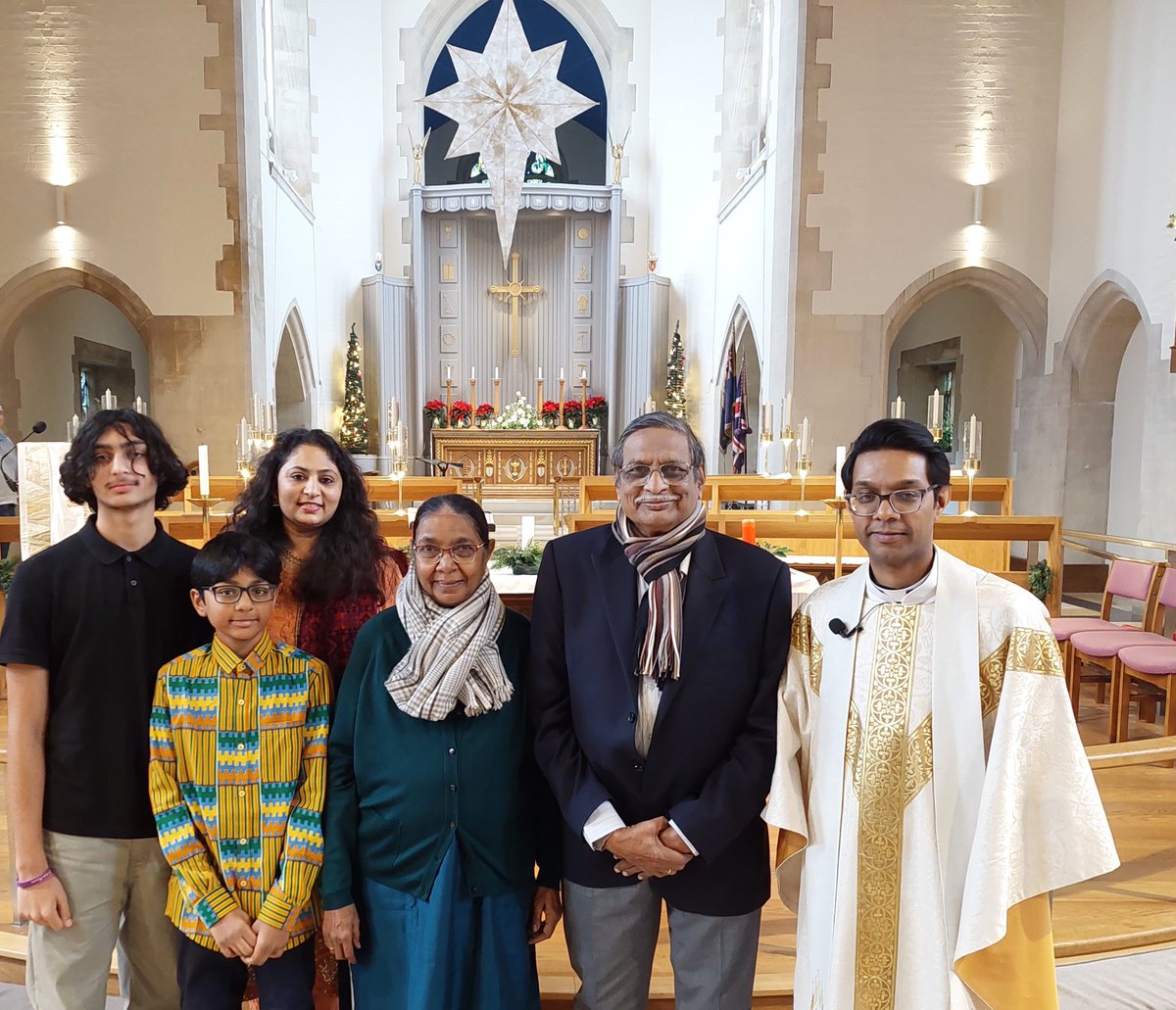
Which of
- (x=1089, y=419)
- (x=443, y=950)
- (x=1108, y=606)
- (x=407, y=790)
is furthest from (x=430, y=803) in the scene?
(x=1089, y=419)

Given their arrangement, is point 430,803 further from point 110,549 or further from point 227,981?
point 110,549

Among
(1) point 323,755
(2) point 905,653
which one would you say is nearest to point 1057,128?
(2) point 905,653

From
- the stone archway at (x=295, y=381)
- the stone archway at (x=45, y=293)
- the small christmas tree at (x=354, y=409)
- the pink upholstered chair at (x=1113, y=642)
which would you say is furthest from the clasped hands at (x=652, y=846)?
the small christmas tree at (x=354, y=409)

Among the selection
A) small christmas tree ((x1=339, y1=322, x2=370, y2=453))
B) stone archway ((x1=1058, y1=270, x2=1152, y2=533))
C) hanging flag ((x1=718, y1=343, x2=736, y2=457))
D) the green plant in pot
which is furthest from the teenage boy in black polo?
small christmas tree ((x1=339, y1=322, x2=370, y2=453))

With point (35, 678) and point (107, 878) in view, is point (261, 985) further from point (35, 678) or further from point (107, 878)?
point (35, 678)

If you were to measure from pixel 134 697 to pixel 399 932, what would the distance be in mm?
672

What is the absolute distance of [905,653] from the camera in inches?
58.0

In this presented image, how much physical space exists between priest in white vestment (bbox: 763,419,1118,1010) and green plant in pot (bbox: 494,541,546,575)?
261cm

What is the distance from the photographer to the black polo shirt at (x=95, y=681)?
1.58m

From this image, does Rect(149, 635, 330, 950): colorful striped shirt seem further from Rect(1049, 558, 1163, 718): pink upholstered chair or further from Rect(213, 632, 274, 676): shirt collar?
Rect(1049, 558, 1163, 718): pink upholstered chair

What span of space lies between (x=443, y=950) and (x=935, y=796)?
2.97 ft

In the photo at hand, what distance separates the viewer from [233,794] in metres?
1.56

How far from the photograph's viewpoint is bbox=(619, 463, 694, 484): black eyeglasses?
1.54 m

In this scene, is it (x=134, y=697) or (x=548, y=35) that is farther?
(x=548, y=35)
